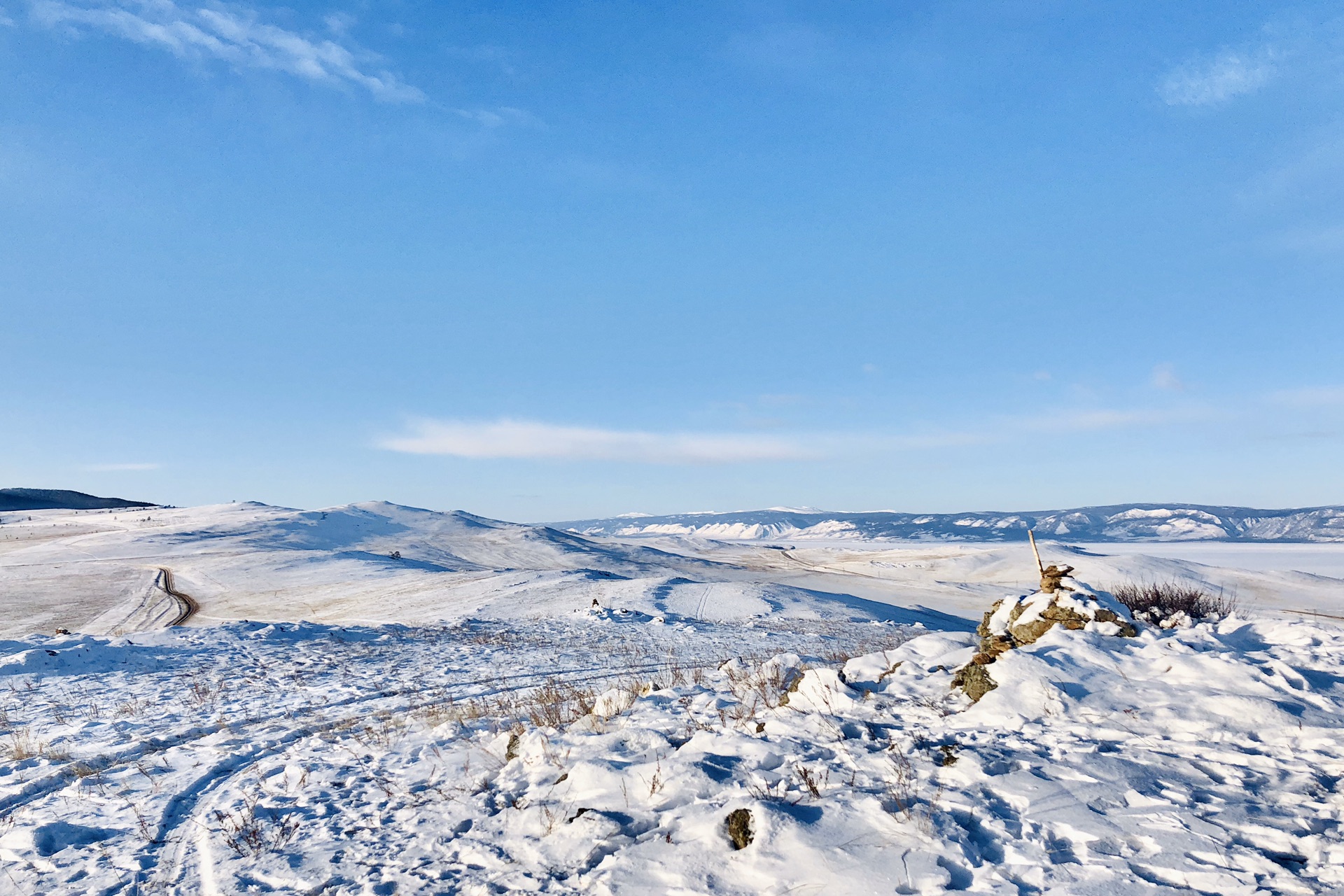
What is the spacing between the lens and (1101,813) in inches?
158

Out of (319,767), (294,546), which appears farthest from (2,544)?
(319,767)

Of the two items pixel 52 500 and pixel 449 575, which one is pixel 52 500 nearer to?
pixel 52 500

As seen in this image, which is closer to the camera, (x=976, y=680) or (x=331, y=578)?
(x=976, y=680)

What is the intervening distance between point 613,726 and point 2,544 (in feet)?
234

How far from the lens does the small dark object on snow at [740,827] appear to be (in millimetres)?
4012

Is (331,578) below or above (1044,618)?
below

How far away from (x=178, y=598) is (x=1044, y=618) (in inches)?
1540

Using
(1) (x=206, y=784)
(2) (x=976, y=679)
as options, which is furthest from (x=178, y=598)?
(2) (x=976, y=679)

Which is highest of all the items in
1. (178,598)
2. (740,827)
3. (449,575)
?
(740,827)

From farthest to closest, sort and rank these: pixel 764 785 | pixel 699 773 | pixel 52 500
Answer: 1. pixel 52 500
2. pixel 699 773
3. pixel 764 785

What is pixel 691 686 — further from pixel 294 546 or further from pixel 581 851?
pixel 294 546

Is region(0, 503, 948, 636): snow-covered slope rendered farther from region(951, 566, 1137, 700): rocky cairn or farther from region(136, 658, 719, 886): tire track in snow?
region(951, 566, 1137, 700): rocky cairn

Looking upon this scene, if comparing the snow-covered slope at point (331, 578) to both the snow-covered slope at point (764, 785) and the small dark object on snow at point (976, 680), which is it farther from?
the small dark object on snow at point (976, 680)

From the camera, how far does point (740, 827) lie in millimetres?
4102
